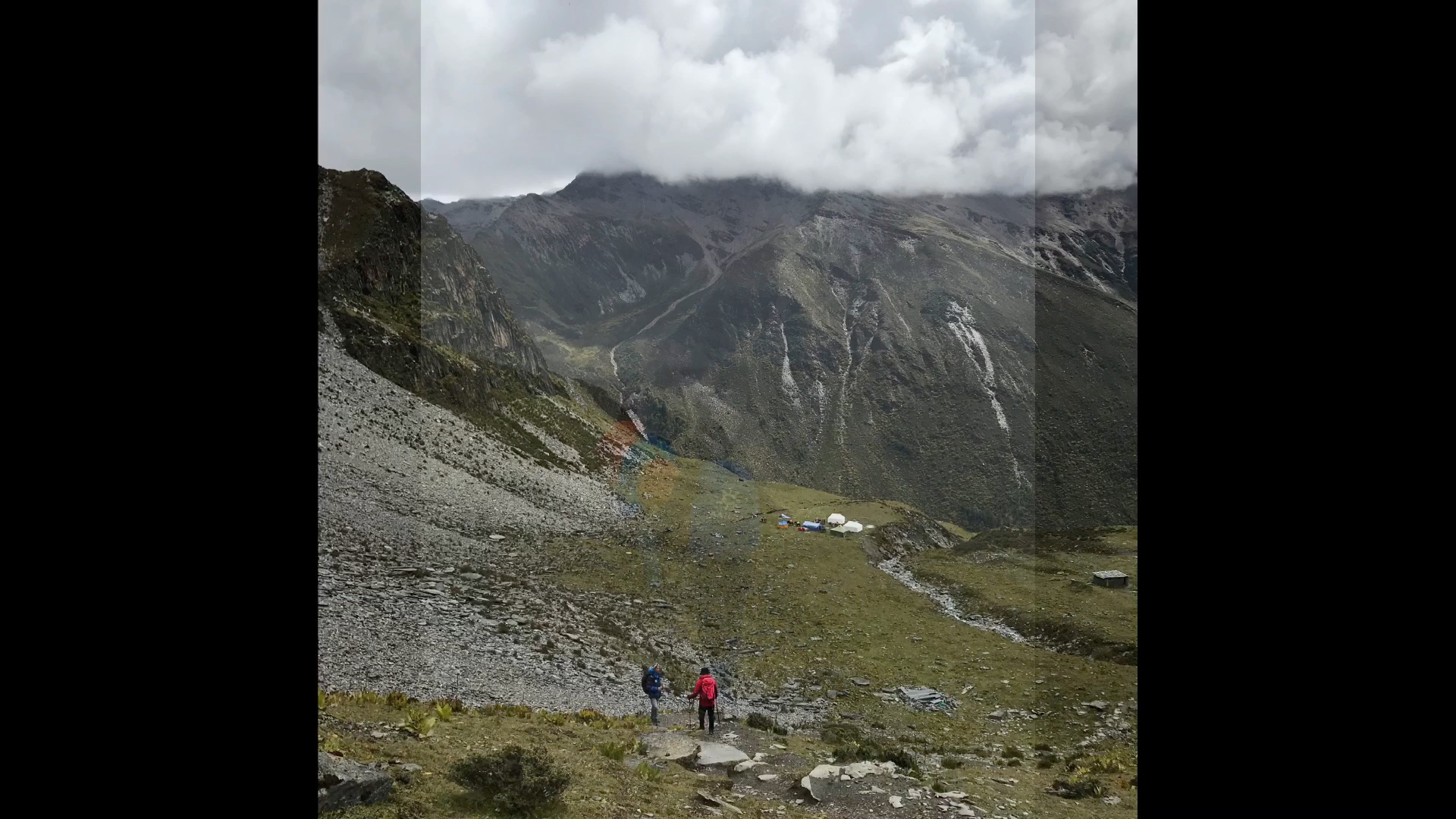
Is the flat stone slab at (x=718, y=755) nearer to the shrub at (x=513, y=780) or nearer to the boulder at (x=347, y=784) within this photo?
the shrub at (x=513, y=780)

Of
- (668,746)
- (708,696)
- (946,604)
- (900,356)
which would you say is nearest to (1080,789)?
(708,696)

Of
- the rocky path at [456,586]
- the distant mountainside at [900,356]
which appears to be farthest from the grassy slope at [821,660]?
the distant mountainside at [900,356]

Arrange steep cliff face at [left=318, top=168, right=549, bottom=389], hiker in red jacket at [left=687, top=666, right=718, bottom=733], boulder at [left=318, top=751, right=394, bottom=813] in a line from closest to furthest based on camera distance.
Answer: boulder at [left=318, top=751, right=394, bottom=813], hiker in red jacket at [left=687, top=666, right=718, bottom=733], steep cliff face at [left=318, top=168, right=549, bottom=389]

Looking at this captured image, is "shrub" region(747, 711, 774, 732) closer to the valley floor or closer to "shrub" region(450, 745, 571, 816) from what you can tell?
→ the valley floor

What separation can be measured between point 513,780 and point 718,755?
390 centimetres

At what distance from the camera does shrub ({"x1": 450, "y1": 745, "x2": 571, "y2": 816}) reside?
641 cm

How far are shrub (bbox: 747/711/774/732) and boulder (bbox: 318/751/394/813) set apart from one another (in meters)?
7.24

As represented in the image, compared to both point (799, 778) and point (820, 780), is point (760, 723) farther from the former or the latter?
point (820, 780)

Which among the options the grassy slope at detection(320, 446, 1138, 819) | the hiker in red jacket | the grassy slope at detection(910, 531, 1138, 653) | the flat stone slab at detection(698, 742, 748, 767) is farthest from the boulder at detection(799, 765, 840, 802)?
A: the grassy slope at detection(910, 531, 1138, 653)

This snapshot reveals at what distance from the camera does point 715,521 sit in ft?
125

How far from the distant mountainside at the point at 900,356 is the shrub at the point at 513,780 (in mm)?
49527

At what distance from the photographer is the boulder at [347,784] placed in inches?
217
